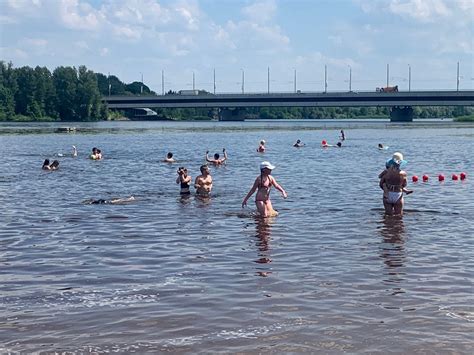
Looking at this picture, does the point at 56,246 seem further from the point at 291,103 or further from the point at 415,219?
the point at 291,103

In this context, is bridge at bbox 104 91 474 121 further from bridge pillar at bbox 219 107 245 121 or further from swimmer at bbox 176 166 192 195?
swimmer at bbox 176 166 192 195

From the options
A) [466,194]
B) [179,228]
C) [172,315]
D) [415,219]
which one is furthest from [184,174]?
[172,315]

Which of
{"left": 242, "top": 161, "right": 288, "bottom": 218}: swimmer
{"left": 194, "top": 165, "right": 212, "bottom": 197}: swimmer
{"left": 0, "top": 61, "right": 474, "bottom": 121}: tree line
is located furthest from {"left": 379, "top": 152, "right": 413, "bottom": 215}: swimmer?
{"left": 0, "top": 61, "right": 474, "bottom": 121}: tree line

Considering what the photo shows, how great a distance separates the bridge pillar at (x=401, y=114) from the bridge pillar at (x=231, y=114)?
4017 centimetres

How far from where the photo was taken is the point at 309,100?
17188 cm

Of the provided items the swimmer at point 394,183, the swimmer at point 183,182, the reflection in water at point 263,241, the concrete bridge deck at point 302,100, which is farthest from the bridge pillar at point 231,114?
the reflection in water at point 263,241

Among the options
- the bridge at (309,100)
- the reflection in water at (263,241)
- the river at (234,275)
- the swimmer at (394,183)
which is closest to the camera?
the river at (234,275)

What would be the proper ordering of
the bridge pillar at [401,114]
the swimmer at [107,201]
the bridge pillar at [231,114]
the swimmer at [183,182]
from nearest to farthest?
the swimmer at [107,201] < the swimmer at [183,182] < the bridge pillar at [401,114] < the bridge pillar at [231,114]

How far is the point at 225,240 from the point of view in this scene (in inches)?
692

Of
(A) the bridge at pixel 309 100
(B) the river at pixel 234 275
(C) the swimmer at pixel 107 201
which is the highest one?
(A) the bridge at pixel 309 100

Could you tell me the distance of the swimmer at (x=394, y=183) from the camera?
19.8m

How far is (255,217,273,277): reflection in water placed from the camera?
15012 millimetres

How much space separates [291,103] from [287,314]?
541 ft

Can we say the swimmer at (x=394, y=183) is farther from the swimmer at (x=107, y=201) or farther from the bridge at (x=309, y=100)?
the bridge at (x=309, y=100)
